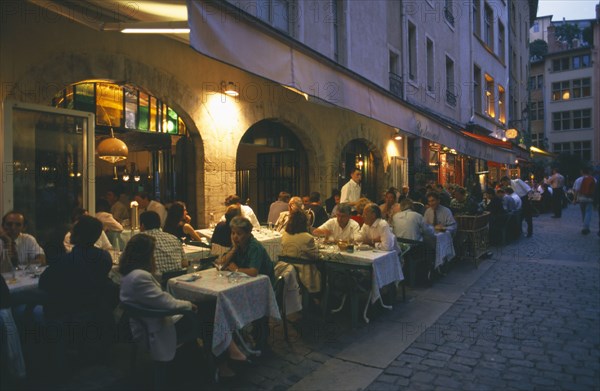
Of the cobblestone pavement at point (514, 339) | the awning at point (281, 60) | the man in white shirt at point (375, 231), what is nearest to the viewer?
the cobblestone pavement at point (514, 339)

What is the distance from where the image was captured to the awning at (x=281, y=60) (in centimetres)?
391

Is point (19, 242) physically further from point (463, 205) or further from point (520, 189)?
point (520, 189)

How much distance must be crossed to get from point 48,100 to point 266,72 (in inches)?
111

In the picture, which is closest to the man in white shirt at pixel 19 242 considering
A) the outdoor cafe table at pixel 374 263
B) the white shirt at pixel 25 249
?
the white shirt at pixel 25 249

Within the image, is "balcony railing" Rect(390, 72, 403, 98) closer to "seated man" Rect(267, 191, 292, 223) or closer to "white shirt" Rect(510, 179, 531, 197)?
"white shirt" Rect(510, 179, 531, 197)

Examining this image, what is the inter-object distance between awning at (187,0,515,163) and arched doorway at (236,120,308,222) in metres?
3.20

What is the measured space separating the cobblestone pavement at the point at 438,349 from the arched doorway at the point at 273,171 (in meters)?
4.77

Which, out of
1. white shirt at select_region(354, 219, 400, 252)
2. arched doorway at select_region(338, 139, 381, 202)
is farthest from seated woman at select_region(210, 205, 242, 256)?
arched doorway at select_region(338, 139, 381, 202)

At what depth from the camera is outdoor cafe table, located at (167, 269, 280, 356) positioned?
3.66 metres

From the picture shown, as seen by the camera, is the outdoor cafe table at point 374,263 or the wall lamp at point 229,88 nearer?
the outdoor cafe table at point 374,263

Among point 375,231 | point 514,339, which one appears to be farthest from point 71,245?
point 514,339

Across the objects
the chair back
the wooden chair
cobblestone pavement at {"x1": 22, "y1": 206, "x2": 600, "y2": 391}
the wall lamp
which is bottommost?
cobblestone pavement at {"x1": 22, "y1": 206, "x2": 600, "y2": 391}

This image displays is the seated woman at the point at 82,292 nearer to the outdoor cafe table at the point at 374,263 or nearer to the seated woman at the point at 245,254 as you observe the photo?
the seated woman at the point at 245,254

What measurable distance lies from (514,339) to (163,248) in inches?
151
